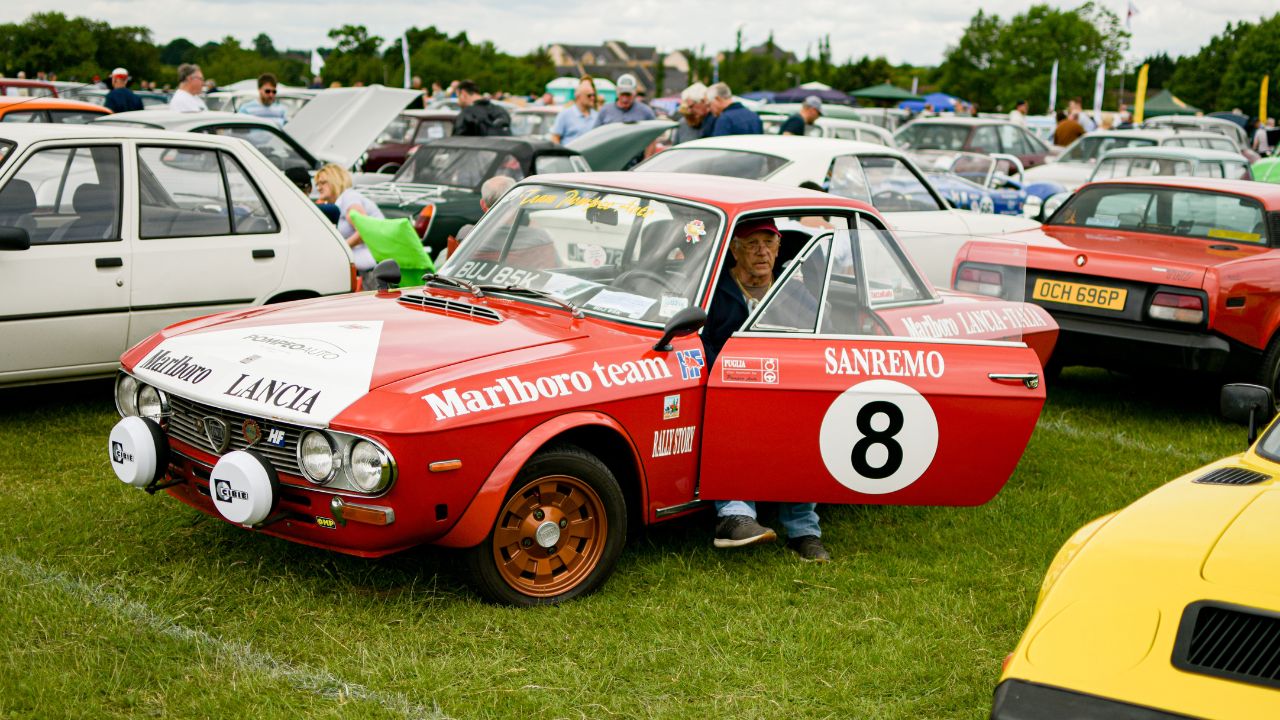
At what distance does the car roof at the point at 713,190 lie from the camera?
5.20 metres

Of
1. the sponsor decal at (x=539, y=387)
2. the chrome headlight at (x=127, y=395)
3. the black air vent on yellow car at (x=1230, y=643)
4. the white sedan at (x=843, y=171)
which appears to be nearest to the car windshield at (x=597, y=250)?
the sponsor decal at (x=539, y=387)

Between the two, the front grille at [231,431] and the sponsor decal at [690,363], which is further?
the sponsor decal at [690,363]

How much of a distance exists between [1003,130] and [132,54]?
177ft

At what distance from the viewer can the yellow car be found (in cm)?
259

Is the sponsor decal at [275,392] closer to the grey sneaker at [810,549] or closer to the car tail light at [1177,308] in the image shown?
the grey sneaker at [810,549]

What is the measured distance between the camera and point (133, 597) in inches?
172

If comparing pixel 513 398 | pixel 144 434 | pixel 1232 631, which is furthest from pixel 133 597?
pixel 1232 631

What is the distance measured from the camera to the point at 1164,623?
2.75 m

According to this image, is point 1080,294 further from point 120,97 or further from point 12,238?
point 120,97

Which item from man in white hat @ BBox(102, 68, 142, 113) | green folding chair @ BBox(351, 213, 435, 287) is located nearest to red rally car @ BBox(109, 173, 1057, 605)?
green folding chair @ BBox(351, 213, 435, 287)

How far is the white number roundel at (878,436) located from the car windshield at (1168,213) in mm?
4303

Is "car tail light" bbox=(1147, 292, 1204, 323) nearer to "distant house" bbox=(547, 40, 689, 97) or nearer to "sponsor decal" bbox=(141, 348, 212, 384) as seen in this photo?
"sponsor decal" bbox=(141, 348, 212, 384)

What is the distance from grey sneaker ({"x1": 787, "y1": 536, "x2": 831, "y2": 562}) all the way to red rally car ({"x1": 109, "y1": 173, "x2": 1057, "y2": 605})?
0.44 meters

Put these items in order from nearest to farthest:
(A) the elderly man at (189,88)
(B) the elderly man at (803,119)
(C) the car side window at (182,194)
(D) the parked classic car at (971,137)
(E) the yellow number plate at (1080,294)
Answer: (C) the car side window at (182,194) → (E) the yellow number plate at (1080,294) → (B) the elderly man at (803,119) → (A) the elderly man at (189,88) → (D) the parked classic car at (971,137)
